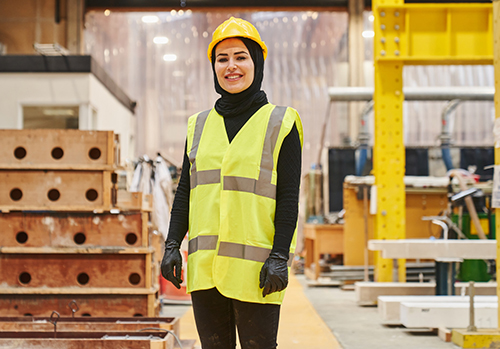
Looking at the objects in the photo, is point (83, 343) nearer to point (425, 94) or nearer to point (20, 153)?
point (20, 153)

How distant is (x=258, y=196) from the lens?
2229 millimetres

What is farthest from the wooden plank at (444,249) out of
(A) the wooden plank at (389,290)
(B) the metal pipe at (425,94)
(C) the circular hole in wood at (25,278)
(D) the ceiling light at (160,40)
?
(D) the ceiling light at (160,40)

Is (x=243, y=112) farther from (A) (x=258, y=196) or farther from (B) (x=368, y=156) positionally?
(B) (x=368, y=156)

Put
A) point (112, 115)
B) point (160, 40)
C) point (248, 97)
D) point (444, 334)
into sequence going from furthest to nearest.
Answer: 1. point (160, 40)
2. point (112, 115)
3. point (444, 334)
4. point (248, 97)

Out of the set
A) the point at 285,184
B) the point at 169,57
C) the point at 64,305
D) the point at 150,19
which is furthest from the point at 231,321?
the point at 150,19

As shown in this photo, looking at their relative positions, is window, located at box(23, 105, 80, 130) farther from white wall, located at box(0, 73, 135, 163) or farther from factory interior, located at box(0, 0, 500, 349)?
white wall, located at box(0, 73, 135, 163)

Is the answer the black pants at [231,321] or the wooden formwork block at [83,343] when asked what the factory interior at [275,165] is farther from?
the black pants at [231,321]

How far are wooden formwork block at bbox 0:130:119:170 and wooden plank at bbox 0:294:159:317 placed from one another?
1118 mm

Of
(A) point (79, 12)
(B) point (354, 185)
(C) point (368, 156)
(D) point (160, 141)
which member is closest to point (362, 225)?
(B) point (354, 185)

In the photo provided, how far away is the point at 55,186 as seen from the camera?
4.69 meters

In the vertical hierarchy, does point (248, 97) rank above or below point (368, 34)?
below

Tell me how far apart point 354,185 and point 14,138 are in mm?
5517

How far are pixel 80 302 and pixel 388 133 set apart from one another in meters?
4.18

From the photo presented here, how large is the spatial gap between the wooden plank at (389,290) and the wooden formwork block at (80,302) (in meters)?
3.03
